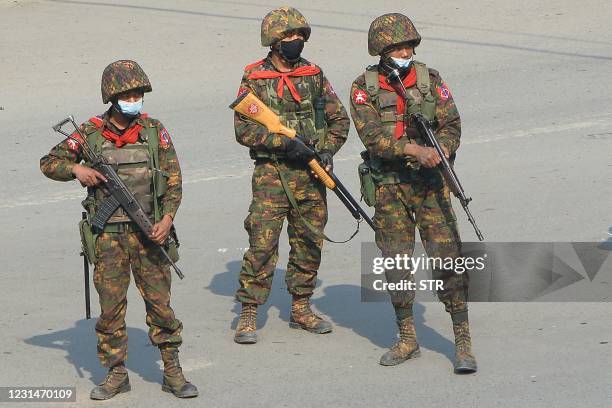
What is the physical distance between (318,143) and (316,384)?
169 cm

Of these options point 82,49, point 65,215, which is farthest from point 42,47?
point 65,215

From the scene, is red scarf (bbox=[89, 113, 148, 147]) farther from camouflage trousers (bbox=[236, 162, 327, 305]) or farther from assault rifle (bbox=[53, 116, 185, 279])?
camouflage trousers (bbox=[236, 162, 327, 305])

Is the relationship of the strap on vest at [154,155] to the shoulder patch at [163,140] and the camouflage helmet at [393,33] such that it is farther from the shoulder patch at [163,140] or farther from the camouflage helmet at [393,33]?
the camouflage helmet at [393,33]

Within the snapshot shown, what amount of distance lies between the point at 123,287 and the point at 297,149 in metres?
1.58

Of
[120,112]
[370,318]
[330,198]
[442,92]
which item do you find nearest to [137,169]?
[120,112]

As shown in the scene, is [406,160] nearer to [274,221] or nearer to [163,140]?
[274,221]

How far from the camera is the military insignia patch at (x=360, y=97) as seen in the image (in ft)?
28.3

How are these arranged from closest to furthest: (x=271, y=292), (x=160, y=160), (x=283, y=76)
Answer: (x=160, y=160) → (x=283, y=76) → (x=271, y=292)

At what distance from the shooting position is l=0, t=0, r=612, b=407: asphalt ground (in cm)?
857

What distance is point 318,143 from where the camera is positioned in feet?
30.5

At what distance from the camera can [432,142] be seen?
8.41m

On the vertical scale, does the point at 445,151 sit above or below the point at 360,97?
below

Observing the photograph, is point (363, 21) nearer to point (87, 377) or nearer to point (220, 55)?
point (220, 55)

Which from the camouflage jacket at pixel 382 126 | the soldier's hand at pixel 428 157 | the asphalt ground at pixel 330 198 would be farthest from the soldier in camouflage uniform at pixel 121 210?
the soldier's hand at pixel 428 157
